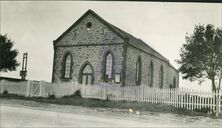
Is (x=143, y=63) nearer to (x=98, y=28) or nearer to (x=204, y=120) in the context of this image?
(x=98, y=28)

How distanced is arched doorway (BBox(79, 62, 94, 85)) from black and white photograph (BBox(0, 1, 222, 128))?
0.10 ft

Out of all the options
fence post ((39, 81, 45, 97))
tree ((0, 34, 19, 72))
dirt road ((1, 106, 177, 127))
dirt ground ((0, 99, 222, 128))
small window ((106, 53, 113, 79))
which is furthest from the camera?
small window ((106, 53, 113, 79))

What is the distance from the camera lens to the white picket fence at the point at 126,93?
317 inches

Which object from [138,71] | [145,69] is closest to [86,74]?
[138,71]

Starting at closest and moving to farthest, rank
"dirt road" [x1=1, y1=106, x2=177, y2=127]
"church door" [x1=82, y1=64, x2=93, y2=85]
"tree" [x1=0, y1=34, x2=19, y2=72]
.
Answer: "dirt road" [x1=1, y1=106, x2=177, y2=127] < "tree" [x1=0, y1=34, x2=19, y2=72] < "church door" [x1=82, y1=64, x2=93, y2=85]

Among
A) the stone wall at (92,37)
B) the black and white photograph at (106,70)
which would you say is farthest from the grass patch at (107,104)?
the stone wall at (92,37)

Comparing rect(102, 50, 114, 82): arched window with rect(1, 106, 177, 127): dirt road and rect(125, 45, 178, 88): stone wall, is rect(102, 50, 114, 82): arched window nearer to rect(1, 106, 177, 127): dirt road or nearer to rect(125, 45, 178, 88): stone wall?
rect(125, 45, 178, 88): stone wall

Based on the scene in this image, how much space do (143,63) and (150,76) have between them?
0.62m

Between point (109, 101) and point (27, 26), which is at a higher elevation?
point (27, 26)

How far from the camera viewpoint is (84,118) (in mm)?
7695

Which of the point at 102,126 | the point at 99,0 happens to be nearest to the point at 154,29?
the point at 99,0

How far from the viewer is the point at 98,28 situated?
10125 millimetres

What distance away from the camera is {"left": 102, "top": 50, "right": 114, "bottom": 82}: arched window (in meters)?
9.55

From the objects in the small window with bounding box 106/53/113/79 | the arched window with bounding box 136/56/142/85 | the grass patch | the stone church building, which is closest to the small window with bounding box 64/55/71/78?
the stone church building
